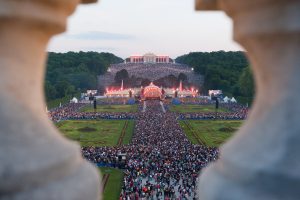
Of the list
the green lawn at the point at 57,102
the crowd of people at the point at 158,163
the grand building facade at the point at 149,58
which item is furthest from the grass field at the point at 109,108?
the grand building facade at the point at 149,58

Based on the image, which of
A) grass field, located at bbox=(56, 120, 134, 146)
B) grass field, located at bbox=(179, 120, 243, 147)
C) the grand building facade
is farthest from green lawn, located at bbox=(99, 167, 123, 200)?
the grand building facade

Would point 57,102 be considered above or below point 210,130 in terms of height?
above

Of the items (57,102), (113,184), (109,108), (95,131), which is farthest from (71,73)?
(113,184)

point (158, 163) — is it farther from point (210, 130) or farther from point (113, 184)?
point (210, 130)

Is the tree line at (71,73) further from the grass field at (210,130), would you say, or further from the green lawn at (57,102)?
the grass field at (210,130)

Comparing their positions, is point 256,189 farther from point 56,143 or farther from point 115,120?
point 115,120

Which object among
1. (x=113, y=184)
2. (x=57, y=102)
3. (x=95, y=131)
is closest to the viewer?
(x=113, y=184)
